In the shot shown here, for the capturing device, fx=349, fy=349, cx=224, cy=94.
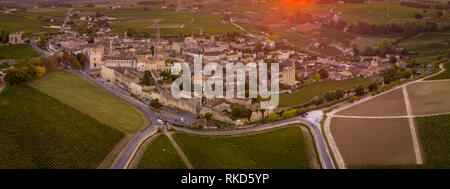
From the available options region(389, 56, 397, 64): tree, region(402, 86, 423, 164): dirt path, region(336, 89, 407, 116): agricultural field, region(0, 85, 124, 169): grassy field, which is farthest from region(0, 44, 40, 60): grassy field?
region(389, 56, 397, 64): tree

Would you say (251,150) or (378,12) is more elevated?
(378,12)

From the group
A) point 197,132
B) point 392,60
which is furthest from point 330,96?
point 392,60

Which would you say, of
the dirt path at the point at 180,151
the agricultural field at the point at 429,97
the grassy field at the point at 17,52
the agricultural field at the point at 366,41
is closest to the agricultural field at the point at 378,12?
the agricultural field at the point at 366,41

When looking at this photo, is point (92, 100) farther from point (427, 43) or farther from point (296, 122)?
point (427, 43)

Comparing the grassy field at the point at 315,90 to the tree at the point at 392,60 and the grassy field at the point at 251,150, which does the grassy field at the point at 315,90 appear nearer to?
the grassy field at the point at 251,150

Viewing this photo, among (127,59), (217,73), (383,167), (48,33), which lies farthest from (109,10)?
(383,167)

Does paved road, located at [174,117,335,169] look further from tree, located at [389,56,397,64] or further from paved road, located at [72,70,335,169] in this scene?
tree, located at [389,56,397,64]
